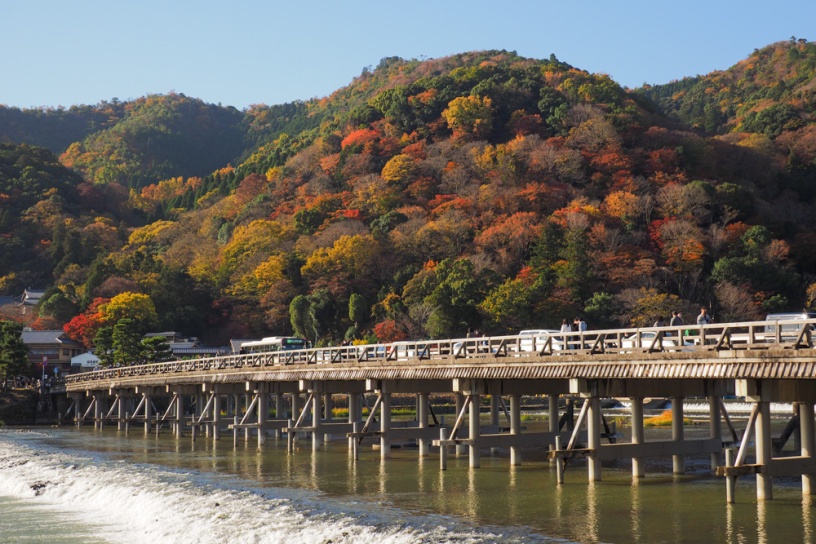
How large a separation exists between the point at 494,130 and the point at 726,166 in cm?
2787

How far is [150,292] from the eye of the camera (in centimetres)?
9600

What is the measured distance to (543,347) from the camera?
26.9m

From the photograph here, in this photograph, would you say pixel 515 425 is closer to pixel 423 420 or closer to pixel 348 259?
pixel 423 420

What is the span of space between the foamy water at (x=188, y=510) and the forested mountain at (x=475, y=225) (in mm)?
42351

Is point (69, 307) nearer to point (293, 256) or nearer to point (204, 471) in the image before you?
point (293, 256)

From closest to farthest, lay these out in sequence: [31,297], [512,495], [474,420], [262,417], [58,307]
Result: [512,495] < [474,420] < [262,417] < [58,307] < [31,297]

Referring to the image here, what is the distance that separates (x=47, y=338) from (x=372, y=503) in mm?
73581

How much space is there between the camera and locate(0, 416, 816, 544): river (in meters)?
19.5

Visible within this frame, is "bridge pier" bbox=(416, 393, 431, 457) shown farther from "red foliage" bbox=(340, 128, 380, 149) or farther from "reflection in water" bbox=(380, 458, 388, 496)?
"red foliage" bbox=(340, 128, 380, 149)

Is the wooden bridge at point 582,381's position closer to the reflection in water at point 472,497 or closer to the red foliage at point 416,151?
the reflection in water at point 472,497

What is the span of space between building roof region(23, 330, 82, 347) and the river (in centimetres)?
5523

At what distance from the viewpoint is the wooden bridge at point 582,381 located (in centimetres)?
2084

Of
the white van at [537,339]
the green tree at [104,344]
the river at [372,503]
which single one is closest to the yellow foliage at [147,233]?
the green tree at [104,344]

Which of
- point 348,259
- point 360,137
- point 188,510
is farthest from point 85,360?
point 188,510
